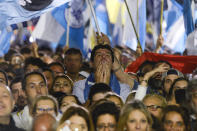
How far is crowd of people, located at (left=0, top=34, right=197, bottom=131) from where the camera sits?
19.7ft

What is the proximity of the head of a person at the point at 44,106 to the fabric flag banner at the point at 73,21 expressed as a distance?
6818mm

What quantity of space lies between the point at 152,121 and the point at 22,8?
352cm

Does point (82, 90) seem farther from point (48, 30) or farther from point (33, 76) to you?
point (48, 30)

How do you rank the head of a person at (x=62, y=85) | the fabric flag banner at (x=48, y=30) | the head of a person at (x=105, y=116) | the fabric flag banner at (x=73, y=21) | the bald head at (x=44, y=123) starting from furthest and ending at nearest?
the fabric flag banner at (x=48, y=30) → the fabric flag banner at (x=73, y=21) → the head of a person at (x=62, y=85) → the head of a person at (x=105, y=116) → the bald head at (x=44, y=123)

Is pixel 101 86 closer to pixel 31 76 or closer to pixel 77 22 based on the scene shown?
pixel 31 76

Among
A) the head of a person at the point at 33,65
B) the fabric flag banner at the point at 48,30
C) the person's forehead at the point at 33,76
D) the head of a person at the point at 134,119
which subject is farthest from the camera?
the fabric flag banner at the point at 48,30

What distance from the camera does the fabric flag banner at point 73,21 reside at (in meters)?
13.2

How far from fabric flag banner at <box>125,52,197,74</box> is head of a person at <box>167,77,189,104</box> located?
2.29 meters

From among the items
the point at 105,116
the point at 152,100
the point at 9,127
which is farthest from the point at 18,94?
the point at 105,116

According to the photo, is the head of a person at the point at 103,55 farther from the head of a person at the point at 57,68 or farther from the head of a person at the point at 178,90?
the head of a person at the point at 57,68

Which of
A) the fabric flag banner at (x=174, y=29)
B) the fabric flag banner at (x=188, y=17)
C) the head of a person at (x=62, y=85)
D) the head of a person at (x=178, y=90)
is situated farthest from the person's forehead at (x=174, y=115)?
the fabric flag banner at (x=174, y=29)

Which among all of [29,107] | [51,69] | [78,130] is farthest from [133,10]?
[78,130]

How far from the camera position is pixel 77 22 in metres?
14.1

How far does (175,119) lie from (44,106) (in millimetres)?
1413
